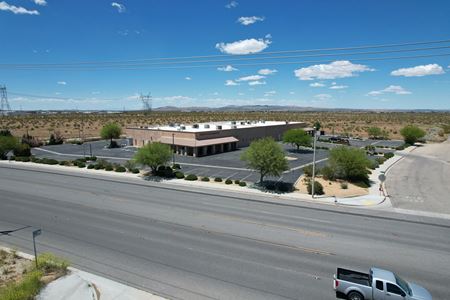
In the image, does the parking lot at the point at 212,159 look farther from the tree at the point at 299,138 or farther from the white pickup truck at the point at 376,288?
the white pickup truck at the point at 376,288

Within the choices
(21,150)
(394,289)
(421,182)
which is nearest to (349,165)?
(421,182)

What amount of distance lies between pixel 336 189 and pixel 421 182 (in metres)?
13.5

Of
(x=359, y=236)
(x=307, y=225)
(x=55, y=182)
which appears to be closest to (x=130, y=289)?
(x=307, y=225)

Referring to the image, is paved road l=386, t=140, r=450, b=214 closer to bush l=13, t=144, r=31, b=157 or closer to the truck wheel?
the truck wheel

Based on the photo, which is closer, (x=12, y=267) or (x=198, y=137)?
(x=12, y=267)

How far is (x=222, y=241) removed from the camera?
742 inches

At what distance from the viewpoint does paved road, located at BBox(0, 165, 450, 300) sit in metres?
14.3

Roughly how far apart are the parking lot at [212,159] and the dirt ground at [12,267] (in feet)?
83.2

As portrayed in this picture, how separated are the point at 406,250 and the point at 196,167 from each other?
3086cm

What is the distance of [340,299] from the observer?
12977 mm

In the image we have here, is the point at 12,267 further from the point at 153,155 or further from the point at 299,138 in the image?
the point at 299,138

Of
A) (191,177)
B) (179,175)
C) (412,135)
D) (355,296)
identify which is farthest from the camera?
(412,135)

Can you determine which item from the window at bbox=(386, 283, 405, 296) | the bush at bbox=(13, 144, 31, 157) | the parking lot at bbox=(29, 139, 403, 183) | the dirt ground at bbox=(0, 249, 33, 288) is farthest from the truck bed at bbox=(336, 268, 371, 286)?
the bush at bbox=(13, 144, 31, 157)

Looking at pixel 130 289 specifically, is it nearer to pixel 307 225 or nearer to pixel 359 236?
pixel 307 225
